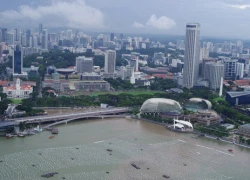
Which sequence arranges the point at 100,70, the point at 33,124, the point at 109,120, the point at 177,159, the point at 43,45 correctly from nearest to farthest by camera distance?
the point at 177,159, the point at 33,124, the point at 109,120, the point at 100,70, the point at 43,45

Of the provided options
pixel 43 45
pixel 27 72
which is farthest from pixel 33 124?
pixel 43 45

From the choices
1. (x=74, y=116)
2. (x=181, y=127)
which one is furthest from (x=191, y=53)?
(x=74, y=116)

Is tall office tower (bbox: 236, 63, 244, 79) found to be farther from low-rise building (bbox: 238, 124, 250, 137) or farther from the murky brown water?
the murky brown water

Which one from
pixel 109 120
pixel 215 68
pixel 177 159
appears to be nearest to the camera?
pixel 177 159

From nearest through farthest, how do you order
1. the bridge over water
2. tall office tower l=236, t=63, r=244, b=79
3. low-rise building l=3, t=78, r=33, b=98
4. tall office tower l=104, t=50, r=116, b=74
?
the bridge over water → low-rise building l=3, t=78, r=33, b=98 → tall office tower l=104, t=50, r=116, b=74 → tall office tower l=236, t=63, r=244, b=79

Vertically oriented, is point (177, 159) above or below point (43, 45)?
below

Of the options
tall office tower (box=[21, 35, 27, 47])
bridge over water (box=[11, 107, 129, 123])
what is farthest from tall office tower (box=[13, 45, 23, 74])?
tall office tower (box=[21, 35, 27, 47])

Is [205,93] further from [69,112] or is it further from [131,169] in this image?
[131,169]
